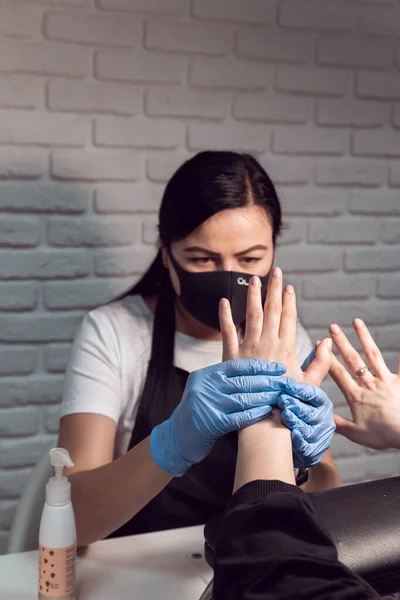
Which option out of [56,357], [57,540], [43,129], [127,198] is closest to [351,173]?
[127,198]

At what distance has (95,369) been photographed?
1.38 meters

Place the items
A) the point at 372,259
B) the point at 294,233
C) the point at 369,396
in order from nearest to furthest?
the point at 369,396 < the point at 294,233 < the point at 372,259

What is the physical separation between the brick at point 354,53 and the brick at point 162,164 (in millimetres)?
493

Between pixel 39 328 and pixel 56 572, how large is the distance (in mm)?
945

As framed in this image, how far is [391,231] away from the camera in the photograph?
2074 mm

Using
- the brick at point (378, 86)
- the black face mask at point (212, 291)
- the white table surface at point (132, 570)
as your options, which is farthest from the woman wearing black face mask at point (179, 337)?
the brick at point (378, 86)

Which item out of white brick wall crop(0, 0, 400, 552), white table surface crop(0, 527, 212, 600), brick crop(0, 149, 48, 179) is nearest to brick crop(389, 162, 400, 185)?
white brick wall crop(0, 0, 400, 552)

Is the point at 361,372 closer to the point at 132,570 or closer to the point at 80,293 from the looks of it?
the point at 132,570

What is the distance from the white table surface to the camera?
94cm

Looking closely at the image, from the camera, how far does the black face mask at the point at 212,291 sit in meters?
1.35

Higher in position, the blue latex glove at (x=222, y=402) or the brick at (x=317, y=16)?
the brick at (x=317, y=16)

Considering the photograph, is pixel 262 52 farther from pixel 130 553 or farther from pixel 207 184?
pixel 130 553

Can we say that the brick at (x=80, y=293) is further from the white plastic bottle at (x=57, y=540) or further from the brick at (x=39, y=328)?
the white plastic bottle at (x=57, y=540)

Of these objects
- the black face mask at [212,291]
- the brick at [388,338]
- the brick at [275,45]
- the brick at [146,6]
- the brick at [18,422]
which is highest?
the brick at [146,6]
